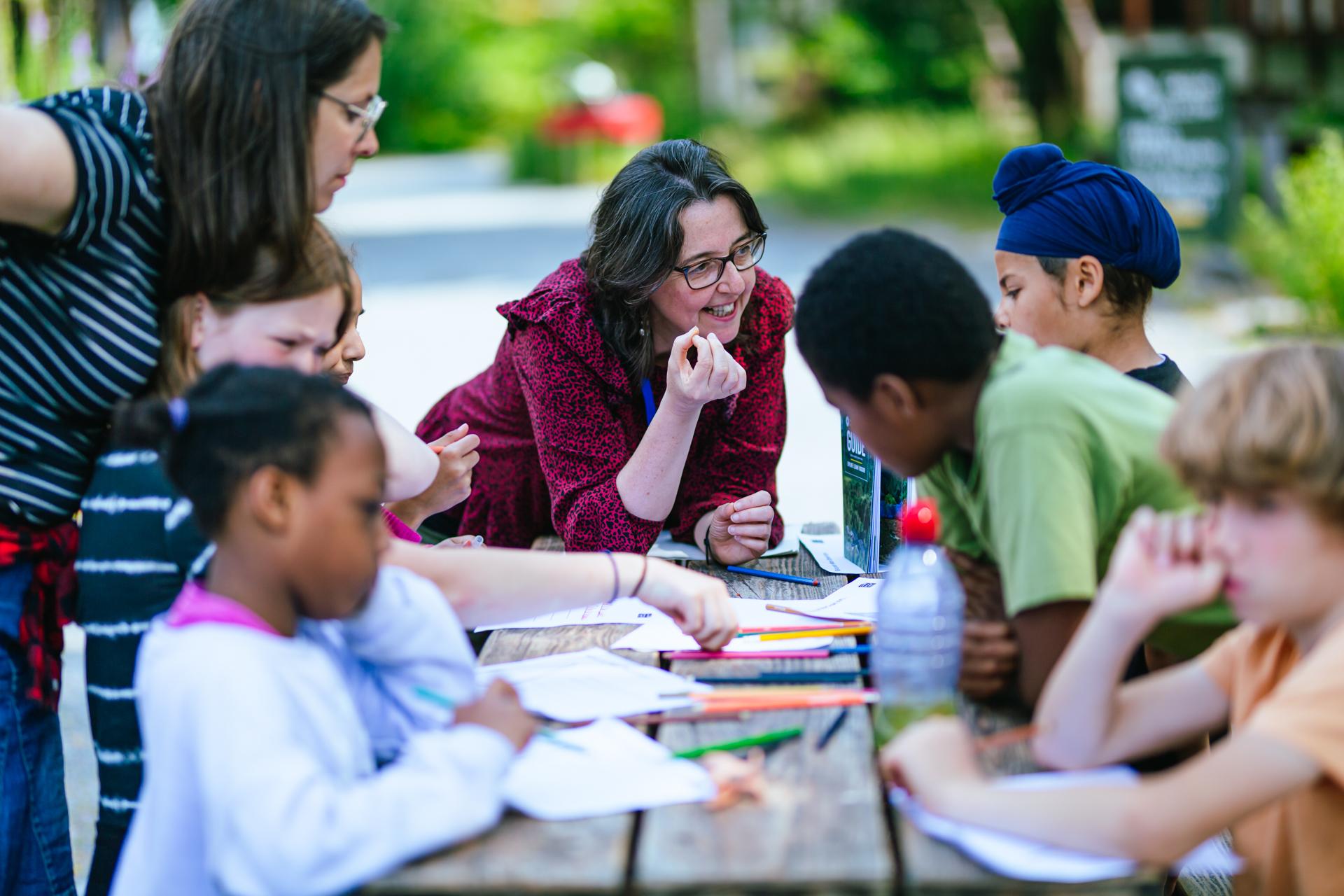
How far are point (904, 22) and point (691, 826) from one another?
19970mm

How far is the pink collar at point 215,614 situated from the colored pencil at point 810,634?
2.92 feet

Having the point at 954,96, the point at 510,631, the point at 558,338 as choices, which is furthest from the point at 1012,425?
the point at 954,96

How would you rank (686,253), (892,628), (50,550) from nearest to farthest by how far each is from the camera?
(892,628) → (50,550) → (686,253)

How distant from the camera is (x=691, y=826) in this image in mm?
1649

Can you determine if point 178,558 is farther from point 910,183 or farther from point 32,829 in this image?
point 910,183

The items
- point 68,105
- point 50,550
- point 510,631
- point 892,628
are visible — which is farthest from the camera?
point 510,631

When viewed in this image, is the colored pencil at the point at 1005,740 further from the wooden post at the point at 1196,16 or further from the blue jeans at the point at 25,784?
the wooden post at the point at 1196,16

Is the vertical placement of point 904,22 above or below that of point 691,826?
above

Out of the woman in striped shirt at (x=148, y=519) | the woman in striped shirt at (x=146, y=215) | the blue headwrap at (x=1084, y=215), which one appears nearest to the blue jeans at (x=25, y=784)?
the woman in striped shirt at (x=146, y=215)

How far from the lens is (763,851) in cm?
159

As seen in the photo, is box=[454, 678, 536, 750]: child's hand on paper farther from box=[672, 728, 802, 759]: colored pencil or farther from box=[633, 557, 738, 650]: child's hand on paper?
box=[633, 557, 738, 650]: child's hand on paper

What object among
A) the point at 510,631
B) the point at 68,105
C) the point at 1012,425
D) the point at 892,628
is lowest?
the point at 510,631

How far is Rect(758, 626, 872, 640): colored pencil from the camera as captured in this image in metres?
2.33

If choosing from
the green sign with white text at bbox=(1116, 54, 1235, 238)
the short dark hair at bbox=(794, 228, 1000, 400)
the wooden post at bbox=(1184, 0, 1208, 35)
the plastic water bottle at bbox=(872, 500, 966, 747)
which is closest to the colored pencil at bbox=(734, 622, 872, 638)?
the plastic water bottle at bbox=(872, 500, 966, 747)
